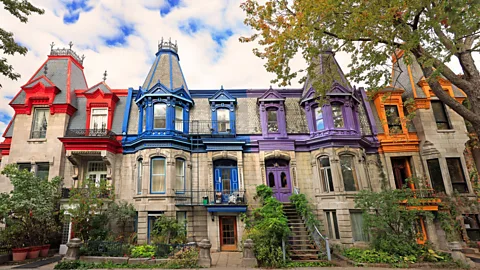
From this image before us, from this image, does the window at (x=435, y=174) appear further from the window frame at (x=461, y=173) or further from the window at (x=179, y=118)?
the window at (x=179, y=118)

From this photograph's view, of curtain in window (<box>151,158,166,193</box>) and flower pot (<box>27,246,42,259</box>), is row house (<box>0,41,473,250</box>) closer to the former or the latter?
curtain in window (<box>151,158,166,193</box>)

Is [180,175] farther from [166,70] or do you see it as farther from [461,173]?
[461,173]

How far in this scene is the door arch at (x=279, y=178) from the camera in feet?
53.8

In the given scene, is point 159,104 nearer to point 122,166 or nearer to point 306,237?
point 122,166

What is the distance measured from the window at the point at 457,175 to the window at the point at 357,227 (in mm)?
6422

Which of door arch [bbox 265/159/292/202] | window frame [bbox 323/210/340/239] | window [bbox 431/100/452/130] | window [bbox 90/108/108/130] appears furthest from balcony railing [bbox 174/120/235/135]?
window [bbox 431/100/452/130]

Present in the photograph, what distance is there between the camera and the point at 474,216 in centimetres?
1559

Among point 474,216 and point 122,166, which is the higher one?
point 122,166

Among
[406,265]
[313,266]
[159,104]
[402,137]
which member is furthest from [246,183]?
[402,137]

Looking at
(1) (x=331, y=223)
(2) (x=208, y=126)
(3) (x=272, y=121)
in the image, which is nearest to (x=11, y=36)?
(2) (x=208, y=126)

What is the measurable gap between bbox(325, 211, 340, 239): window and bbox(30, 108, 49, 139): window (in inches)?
725

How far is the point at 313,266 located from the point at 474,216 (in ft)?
37.5

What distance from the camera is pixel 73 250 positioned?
12.4 metres

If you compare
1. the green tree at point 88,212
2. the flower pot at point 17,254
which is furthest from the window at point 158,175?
the flower pot at point 17,254
